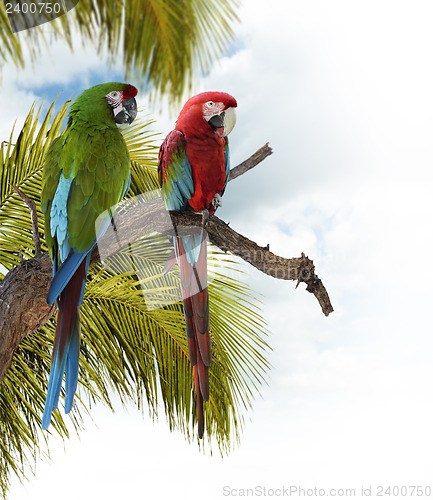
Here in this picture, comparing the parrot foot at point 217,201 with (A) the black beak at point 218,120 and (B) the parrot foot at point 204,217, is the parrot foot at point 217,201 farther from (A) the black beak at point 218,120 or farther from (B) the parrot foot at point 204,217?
(A) the black beak at point 218,120

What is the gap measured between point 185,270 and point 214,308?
45.6 inches

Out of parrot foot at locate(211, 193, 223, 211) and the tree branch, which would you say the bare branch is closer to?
the tree branch

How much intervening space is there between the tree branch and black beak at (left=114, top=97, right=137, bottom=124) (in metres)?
0.29

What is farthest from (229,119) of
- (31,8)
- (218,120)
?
(31,8)

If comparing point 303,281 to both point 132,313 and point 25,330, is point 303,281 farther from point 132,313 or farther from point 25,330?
point 132,313

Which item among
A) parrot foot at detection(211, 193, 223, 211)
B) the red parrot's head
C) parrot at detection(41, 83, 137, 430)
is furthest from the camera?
parrot foot at detection(211, 193, 223, 211)

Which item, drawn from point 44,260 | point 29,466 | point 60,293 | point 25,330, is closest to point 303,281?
point 60,293

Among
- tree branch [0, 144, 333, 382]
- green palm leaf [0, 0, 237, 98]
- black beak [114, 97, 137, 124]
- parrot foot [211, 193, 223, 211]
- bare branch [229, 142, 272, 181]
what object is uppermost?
green palm leaf [0, 0, 237, 98]

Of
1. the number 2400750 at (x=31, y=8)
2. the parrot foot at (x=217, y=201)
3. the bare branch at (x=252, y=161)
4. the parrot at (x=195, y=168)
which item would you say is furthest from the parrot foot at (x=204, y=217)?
the number 2400750 at (x=31, y=8)

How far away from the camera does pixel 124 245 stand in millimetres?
1676

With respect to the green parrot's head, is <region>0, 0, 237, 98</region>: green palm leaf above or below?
above

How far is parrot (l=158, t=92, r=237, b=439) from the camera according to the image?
147 centimetres

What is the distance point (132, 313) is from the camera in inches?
104

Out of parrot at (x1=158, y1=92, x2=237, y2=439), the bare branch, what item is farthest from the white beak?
the bare branch
